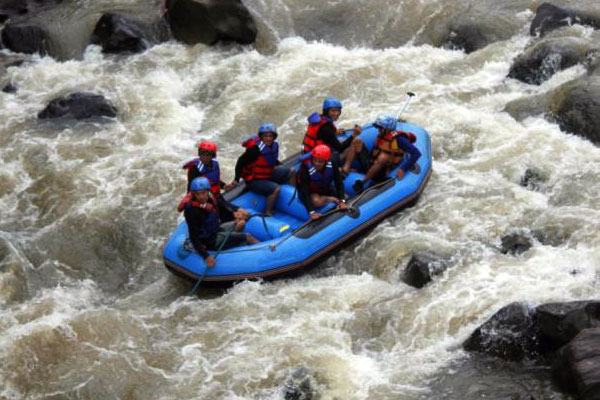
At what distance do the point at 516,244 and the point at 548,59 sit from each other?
15.4 ft

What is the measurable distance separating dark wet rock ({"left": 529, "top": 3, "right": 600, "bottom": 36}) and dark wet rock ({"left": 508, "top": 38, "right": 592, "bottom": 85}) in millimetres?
858

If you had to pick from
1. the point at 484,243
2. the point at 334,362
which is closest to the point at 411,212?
the point at 484,243

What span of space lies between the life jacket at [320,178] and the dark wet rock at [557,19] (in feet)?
20.3

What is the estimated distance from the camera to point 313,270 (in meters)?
7.99

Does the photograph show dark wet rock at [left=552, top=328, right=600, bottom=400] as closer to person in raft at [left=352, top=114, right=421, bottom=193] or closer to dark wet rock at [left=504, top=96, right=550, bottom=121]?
person in raft at [left=352, top=114, right=421, bottom=193]

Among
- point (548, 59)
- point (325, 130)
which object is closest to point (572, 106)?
point (548, 59)

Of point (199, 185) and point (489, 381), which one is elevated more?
point (199, 185)

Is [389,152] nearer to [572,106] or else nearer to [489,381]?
[572,106]

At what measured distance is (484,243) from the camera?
800 cm

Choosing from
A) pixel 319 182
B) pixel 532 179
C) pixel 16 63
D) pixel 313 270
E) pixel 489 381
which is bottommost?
pixel 313 270

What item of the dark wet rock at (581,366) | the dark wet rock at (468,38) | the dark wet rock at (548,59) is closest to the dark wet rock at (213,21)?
the dark wet rock at (468,38)

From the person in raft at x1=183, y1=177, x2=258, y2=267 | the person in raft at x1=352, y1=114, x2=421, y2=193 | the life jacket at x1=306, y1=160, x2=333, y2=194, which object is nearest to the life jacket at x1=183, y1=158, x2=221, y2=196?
the person in raft at x1=183, y1=177, x2=258, y2=267

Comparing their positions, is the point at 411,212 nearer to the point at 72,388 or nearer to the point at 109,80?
the point at 72,388

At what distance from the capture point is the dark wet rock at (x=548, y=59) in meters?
11.3
